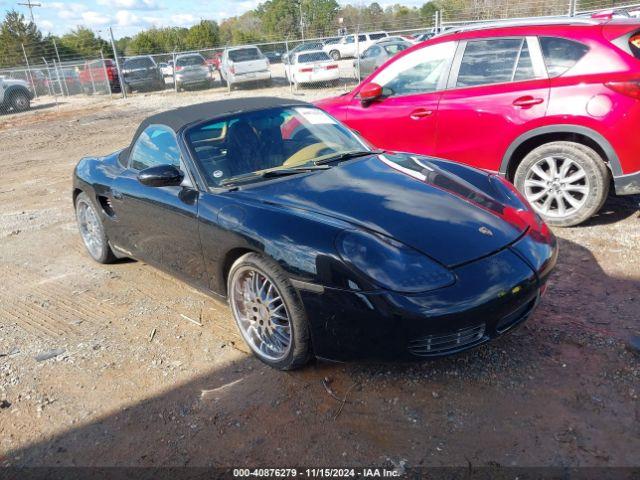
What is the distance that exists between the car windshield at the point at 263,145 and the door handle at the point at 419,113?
155 centimetres

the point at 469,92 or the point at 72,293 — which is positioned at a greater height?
the point at 469,92

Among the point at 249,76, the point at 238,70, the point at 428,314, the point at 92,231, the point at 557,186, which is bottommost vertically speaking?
the point at 92,231

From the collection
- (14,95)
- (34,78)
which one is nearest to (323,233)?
(14,95)

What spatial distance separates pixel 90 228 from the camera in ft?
16.4

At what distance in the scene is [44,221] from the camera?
6.58 meters

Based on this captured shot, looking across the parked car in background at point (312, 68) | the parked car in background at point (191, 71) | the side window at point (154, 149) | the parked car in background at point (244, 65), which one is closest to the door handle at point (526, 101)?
the side window at point (154, 149)

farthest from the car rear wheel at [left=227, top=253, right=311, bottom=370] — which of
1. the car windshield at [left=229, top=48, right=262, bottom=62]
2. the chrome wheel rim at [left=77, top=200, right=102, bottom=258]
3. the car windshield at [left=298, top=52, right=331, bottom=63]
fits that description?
the car windshield at [left=229, top=48, right=262, bottom=62]

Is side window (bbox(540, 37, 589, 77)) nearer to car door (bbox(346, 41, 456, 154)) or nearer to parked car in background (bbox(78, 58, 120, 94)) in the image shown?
car door (bbox(346, 41, 456, 154))

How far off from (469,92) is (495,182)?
74.2 inches

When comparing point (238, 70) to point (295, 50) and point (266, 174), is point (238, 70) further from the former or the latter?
point (266, 174)

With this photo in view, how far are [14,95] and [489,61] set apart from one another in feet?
68.9

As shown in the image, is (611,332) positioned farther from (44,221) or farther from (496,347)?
(44,221)

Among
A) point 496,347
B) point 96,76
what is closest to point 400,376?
point 496,347

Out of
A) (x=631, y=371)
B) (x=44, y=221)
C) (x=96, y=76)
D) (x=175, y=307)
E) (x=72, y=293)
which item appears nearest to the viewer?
(x=631, y=371)
